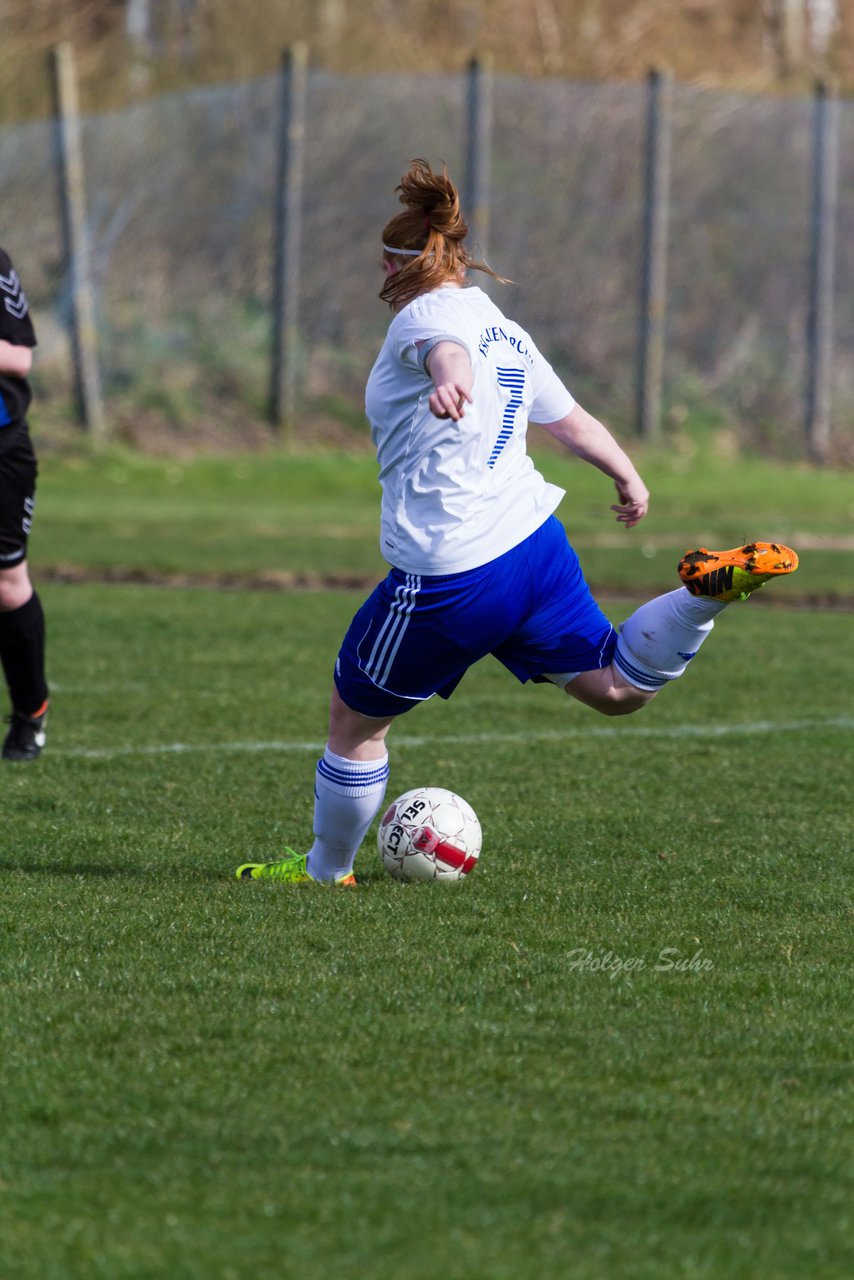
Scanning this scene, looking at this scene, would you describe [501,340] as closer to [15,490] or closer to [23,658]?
[15,490]

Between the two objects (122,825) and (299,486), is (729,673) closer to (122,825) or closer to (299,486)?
(122,825)

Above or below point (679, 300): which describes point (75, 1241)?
above

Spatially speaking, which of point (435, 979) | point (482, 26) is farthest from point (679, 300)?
point (435, 979)

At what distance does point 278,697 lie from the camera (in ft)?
26.7

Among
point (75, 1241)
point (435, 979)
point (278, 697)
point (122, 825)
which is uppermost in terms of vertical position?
point (75, 1241)

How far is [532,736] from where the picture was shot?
24.3 ft

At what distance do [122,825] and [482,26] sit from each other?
89.3 feet

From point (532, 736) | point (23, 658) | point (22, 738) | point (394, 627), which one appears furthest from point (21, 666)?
point (394, 627)

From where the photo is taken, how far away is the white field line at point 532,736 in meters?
6.94

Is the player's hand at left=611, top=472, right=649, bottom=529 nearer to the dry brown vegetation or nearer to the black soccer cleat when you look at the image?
the black soccer cleat

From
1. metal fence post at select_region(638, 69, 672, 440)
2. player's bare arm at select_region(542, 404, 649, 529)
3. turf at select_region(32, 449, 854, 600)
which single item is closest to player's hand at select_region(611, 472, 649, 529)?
player's bare arm at select_region(542, 404, 649, 529)

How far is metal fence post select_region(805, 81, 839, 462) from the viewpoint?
20.9 m

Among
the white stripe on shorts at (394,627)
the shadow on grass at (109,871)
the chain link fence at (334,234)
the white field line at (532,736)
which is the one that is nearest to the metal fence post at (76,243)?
the chain link fence at (334,234)

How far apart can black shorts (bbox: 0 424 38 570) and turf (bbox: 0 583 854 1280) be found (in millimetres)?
790
